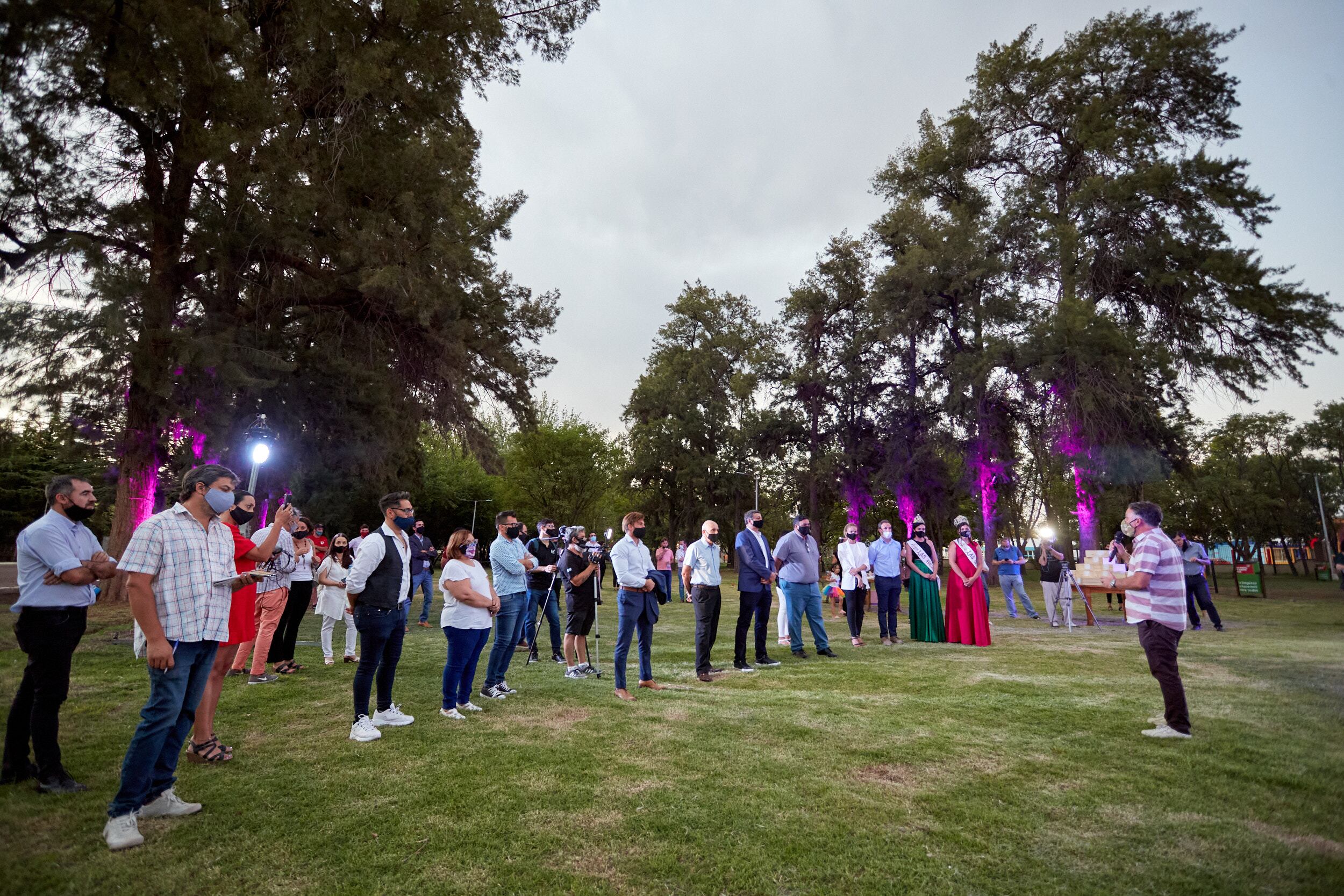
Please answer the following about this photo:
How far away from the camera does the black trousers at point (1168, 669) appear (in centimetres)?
552

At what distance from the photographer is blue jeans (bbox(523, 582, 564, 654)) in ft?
33.6

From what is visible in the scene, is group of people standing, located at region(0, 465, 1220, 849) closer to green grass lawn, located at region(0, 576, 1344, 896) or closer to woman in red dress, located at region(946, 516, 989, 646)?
green grass lawn, located at region(0, 576, 1344, 896)

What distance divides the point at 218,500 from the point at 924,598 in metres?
10.7

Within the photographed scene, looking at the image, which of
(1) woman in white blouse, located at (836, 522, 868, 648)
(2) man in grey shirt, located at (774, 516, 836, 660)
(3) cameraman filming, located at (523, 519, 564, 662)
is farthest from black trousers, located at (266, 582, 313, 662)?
(1) woman in white blouse, located at (836, 522, 868, 648)

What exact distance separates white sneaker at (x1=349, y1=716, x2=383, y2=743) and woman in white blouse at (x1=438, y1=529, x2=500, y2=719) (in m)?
0.77

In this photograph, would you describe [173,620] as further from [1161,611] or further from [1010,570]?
[1010,570]

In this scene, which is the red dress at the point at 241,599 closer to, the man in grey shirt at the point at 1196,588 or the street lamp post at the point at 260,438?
the street lamp post at the point at 260,438

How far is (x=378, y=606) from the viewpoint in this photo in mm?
5660

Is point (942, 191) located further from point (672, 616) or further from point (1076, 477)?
point (672, 616)

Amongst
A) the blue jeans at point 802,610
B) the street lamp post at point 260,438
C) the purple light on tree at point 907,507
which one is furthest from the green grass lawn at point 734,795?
the purple light on tree at point 907,507

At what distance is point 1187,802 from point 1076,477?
21.1m

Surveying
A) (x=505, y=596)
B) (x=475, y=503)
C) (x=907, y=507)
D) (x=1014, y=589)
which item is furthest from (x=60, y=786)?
(x=475, y=503)

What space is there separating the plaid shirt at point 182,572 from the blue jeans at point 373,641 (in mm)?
1402

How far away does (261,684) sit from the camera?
25.9ft
